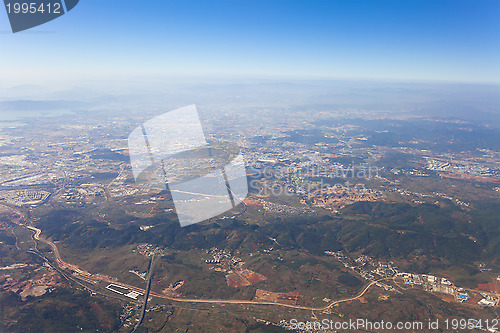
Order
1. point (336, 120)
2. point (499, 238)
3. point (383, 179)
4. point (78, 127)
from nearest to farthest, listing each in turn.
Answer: point (499, 238) < point (383, 179) < point (78, 127) < point (336, 120)

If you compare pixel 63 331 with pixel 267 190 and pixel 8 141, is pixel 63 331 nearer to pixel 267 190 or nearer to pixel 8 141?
pixel 267 190

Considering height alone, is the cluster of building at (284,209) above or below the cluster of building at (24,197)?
above

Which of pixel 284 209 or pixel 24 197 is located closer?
pixel 284 209

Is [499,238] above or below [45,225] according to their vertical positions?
above

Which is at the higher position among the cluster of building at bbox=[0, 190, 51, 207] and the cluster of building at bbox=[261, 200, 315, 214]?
the cluster of building at bbox=[261, 200, 315, 214]

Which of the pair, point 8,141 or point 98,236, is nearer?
point 98,236

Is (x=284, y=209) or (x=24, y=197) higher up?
(x=284, y=209)

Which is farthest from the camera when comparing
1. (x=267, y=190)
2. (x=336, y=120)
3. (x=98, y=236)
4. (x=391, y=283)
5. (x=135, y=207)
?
(x=336, y=120)

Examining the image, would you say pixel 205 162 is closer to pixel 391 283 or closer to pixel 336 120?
pixel 391 283

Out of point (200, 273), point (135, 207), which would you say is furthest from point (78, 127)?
point (200, 273)
